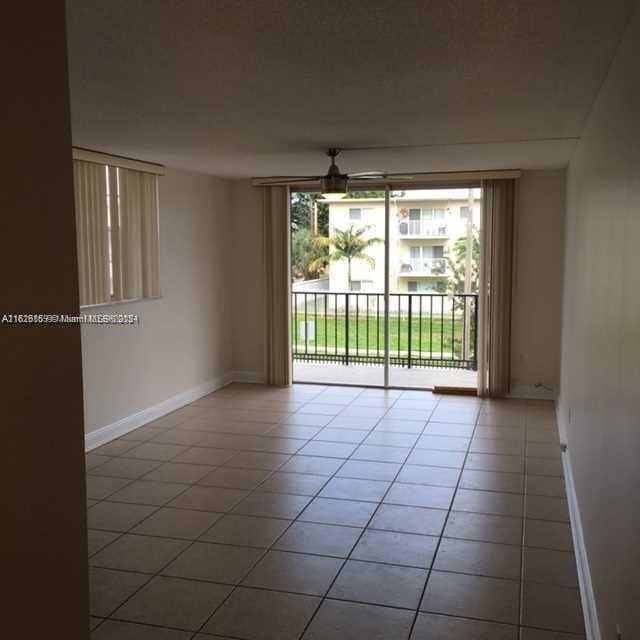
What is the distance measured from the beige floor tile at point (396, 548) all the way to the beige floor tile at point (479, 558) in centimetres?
6

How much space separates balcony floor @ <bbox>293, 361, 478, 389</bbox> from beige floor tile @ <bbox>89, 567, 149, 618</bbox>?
4.47m

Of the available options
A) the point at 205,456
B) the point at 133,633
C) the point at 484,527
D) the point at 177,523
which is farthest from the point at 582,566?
the point at 205,456

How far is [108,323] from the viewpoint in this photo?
526cm

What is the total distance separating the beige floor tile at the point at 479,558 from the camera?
3.13 meters

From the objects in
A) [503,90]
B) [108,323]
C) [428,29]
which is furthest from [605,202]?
[108,323]

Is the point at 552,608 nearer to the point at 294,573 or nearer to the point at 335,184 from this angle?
the point at 294,573

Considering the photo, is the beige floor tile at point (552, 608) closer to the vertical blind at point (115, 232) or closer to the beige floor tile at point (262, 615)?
the beige floor tile at point (262, 615)

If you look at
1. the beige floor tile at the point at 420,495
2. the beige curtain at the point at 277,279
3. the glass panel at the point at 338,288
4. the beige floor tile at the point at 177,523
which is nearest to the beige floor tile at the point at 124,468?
the beige floor tile at the point at 177,523

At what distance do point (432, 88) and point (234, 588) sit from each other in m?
2.39

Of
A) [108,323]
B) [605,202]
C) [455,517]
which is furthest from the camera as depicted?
[108,323]

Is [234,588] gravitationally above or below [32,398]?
below

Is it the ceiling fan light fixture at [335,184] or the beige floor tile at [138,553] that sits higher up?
the ceiling fan light fixture at [335,184]

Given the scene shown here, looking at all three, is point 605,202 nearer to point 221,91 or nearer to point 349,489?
point 221,91

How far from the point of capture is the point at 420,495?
4.09m
